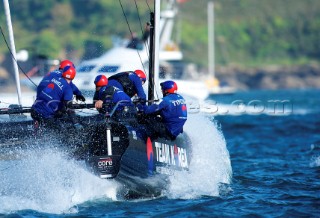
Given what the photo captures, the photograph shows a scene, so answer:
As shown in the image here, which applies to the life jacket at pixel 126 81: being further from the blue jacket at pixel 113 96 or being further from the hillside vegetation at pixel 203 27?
the hillside vegetation at pixel 203 27

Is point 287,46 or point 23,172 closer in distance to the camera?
point 23,172

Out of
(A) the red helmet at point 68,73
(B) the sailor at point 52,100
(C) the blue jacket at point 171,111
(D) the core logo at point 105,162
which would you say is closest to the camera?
(D) the core logo at point 105,162

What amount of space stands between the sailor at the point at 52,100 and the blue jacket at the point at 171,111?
1334 millimetres

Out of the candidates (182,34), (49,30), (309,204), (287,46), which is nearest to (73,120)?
(309,204)

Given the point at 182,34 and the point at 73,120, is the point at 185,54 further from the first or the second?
the point at 73,120

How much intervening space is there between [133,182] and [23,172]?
1.72m

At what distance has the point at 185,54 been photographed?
10856 centimetres

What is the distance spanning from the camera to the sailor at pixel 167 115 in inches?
564

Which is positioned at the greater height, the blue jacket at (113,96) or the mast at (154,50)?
the mast at (154,50)

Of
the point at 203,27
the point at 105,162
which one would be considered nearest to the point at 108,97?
the point at 105,162

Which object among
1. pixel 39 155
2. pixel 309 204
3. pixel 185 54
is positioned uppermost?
pixel 185 54

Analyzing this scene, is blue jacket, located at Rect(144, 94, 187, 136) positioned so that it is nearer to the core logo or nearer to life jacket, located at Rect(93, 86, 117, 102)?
life jacket, located at Rect(93, 86, 117, 102)

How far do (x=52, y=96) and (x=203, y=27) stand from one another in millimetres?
103060

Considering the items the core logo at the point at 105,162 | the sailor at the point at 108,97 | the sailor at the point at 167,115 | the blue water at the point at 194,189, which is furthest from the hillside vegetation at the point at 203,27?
the core logo at the point at 105,162
